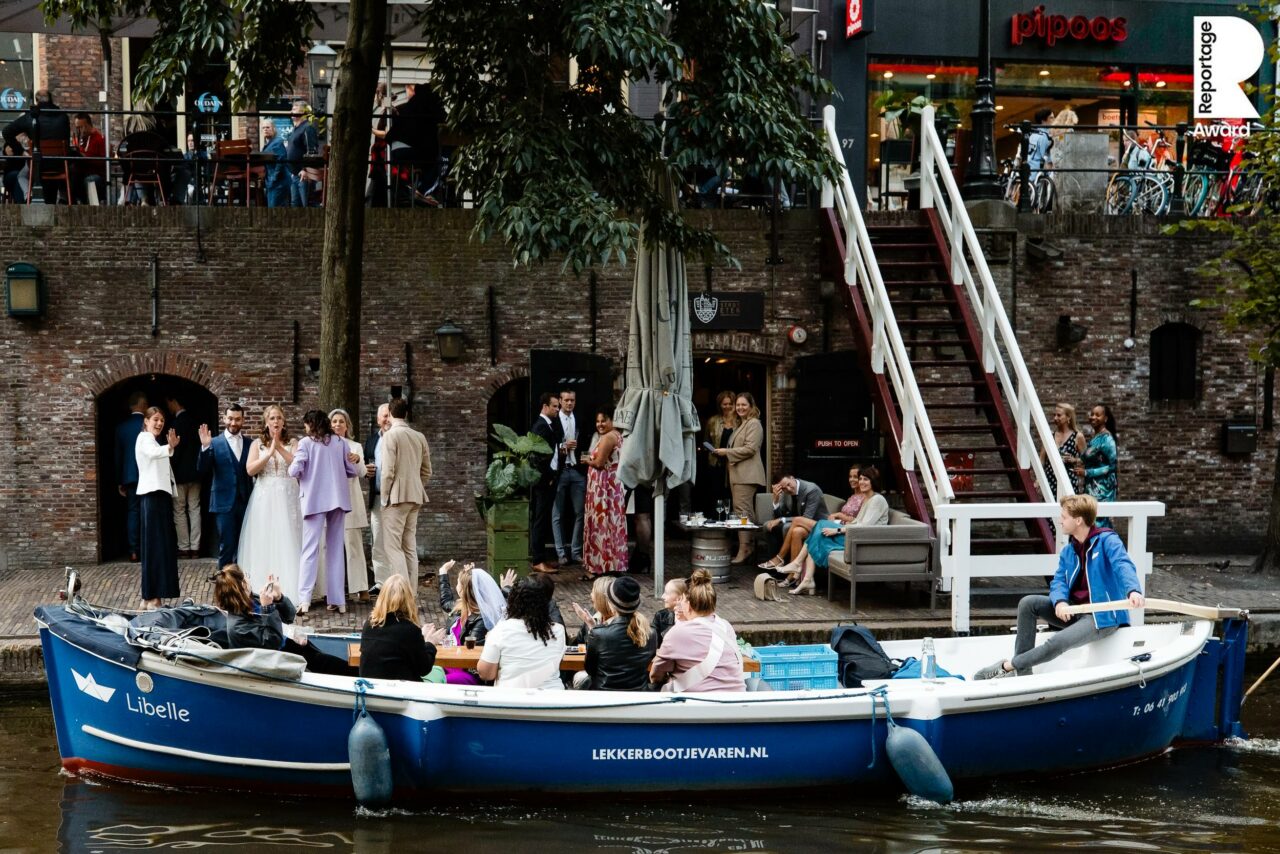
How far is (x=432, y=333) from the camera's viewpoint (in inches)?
615

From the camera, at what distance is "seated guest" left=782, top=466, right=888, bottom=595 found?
12977 mm

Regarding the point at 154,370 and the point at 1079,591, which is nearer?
the point at 1079,591

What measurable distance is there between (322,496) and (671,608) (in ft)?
13.5

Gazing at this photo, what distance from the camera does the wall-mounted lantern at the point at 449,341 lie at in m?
15.3

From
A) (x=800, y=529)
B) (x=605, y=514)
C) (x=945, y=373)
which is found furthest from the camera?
(x=945, y=373)

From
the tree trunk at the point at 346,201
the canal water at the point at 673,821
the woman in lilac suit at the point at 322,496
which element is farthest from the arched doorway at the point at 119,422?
the canal water at the point at 673,821

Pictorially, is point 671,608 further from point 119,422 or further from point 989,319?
point 119,422

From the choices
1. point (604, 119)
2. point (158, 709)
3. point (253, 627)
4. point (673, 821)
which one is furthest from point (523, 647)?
point (604, 119)

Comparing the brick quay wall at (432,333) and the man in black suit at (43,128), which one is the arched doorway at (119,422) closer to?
the brick quay wall at (432,333)

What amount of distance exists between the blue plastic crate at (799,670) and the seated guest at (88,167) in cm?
972

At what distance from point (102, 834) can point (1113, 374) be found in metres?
12.2

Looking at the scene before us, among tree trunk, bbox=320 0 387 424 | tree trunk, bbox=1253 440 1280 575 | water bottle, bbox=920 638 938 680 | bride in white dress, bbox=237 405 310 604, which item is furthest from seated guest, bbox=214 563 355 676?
tree trunk, bbox=1253 440 1280 575

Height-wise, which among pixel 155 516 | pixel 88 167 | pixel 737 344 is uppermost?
pixel 88 167

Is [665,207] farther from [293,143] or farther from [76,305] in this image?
[76,305]
